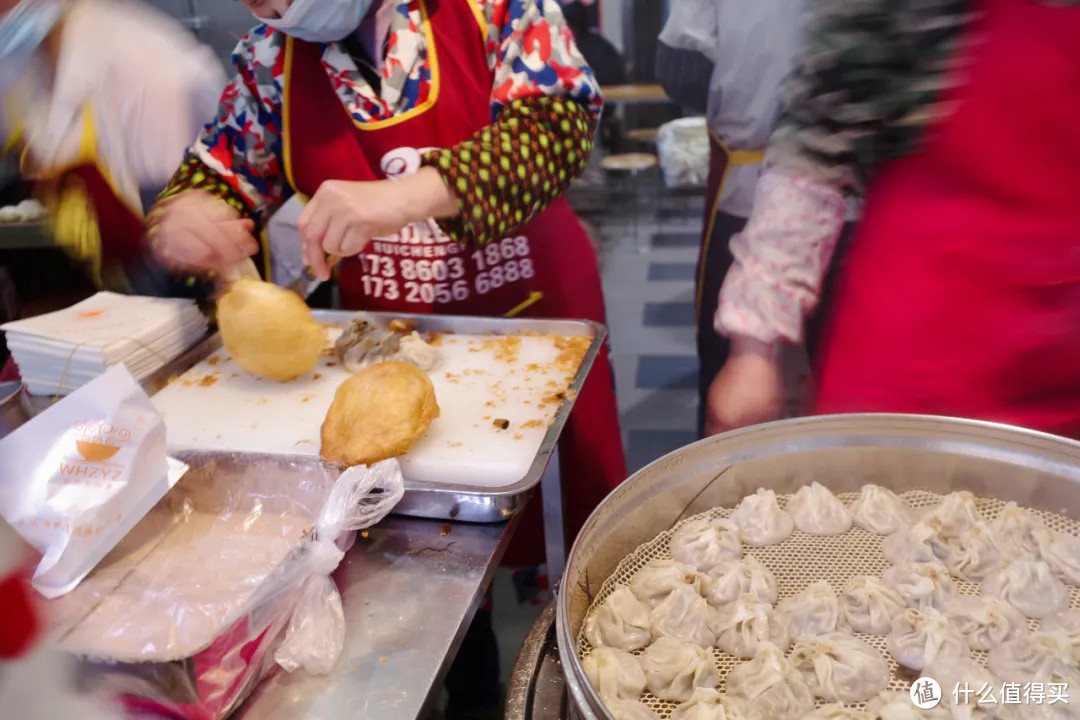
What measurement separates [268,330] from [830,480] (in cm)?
108

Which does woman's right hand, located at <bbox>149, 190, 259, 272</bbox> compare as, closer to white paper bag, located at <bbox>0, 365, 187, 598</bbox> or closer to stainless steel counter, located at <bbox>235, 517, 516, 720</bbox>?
white paper bag, located at <bbox>0, 365, 187, 598</bbox>

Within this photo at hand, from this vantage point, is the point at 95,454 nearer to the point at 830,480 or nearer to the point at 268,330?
the point at 268,330

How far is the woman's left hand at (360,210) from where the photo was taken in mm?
1449

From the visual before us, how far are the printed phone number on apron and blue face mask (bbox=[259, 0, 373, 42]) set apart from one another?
18.7 inches

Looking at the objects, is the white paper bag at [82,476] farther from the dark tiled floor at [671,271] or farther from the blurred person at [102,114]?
the dark tiled floor at [671,271]

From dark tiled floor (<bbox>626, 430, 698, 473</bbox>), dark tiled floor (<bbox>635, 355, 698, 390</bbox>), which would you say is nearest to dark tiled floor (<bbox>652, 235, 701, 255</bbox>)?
dark tiled floor (<bbox>635, 355, 698, 390</bbox>)

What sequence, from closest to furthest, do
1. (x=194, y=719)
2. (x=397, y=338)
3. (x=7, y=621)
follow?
(x=7, y=621)
(x=194, y=719)
(x=397, y=338)

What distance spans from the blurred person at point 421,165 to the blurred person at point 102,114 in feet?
1.24

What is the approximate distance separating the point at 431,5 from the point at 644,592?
1.38m

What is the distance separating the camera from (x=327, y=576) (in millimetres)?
991

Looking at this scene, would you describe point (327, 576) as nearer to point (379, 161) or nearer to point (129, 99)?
point (379, 161)

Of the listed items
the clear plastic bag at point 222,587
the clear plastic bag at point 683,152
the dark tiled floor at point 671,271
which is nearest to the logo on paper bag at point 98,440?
the clear plastic bag at point 222,587

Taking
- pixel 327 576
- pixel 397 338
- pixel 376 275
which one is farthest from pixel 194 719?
pixel 376 275

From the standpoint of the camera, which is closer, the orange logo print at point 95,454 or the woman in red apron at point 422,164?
the orange logo print at point 95,454
